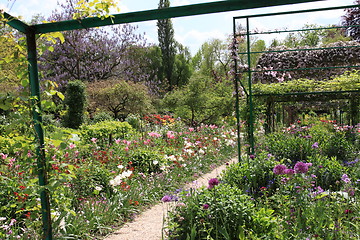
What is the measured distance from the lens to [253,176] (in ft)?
13.1

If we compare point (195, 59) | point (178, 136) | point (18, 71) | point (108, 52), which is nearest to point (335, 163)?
point (18, 71)

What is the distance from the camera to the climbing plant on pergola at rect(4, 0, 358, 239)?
1757 mm

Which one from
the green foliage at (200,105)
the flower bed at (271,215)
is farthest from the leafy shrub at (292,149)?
the green foliage at (200,105)

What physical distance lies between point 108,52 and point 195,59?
20220 millimetres

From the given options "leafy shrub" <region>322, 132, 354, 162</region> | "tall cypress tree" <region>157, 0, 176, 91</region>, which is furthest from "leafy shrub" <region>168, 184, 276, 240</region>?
"tall cypress tree" <region>157, 0, 176, 91</region>

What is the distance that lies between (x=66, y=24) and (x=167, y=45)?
1037 inches

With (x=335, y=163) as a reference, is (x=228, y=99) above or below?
above

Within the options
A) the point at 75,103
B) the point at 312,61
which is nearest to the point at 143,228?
the point at 312,61

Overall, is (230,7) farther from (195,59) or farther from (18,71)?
(195,59)

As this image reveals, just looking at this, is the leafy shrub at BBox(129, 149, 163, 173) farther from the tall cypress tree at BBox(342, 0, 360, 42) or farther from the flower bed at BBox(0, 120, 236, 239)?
the tall cypress tree at BBox(342, 0, 360, 42)

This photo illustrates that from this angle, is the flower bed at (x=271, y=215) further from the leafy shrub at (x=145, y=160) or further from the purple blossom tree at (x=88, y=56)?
the purple blossom tree at (x=88, y=56)

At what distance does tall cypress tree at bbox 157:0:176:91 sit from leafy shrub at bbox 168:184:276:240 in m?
24.7

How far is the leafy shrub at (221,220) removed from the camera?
8.67 ft

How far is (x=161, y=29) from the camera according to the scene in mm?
27453
